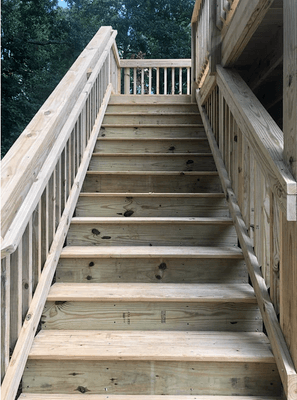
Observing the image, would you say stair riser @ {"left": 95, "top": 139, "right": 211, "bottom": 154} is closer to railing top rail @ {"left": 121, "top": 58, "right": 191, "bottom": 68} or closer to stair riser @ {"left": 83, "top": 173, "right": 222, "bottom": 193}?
stair riser @ {"left": 83, "top": 173, "right": 222, "bottom": 193}

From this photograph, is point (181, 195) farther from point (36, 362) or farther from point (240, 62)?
point (36, 362)

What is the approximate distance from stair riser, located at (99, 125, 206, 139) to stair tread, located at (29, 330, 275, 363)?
1799 mm

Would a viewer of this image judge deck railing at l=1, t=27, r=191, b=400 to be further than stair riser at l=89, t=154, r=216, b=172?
No

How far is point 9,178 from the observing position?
107cm

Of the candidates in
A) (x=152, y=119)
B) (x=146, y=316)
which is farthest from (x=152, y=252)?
(x=152, y=119)

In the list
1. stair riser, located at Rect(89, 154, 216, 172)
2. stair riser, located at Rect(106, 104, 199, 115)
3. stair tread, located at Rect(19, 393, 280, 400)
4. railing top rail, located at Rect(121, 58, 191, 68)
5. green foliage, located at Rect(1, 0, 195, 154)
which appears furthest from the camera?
green foliage, located at Rect(1, 0, 195, 154)

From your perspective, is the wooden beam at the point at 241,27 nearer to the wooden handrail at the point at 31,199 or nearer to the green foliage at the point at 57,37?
the wooden handrail at the point at 31,199

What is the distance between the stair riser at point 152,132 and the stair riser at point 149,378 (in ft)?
6.44

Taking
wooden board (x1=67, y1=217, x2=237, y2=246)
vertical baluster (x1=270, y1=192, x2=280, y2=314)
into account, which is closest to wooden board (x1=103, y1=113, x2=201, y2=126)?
wooden board (x1=67, y1=217, x2=237, y2=246)

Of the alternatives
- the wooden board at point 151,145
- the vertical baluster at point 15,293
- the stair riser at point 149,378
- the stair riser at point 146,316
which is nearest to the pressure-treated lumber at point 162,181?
the wooden board at point 151,145

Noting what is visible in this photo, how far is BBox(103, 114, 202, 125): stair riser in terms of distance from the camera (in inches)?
120

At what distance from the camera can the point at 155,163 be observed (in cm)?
249

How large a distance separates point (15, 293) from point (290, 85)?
46.8 inches

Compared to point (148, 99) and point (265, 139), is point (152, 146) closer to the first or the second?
point (148, 99)
